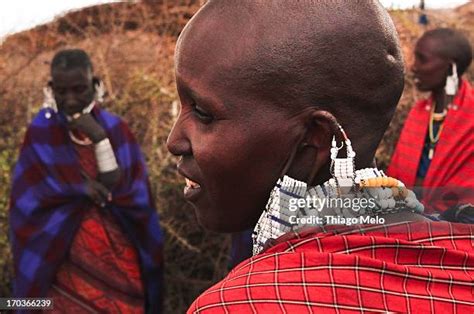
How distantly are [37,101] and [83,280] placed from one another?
7.38 feet

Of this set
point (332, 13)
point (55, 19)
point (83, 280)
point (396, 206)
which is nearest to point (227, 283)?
point (396, 206)

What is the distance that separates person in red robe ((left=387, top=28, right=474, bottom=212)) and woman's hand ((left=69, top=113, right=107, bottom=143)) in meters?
1.76

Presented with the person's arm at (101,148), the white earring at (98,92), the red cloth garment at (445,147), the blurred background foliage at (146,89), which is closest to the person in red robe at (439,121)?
the red cloth garment at (445,147)

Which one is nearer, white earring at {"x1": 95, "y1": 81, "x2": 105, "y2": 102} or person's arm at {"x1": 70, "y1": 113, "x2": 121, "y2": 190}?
person's arm at {"x1": 70, "y1": 113, "x2": 121, "y2": 190}

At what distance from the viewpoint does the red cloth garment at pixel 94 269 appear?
434cm

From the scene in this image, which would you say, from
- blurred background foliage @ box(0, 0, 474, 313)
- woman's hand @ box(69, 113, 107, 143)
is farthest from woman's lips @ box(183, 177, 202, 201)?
blurred background foliage @ box(0, 0, 474, 313)

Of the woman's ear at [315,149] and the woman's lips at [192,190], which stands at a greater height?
the woman's ear at [315,149]

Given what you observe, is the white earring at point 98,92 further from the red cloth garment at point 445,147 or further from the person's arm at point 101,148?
the red cloth garment at point 445,147

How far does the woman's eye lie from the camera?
1.27 metres

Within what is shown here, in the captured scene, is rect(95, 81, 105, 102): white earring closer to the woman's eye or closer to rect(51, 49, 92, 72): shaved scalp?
rect(51, 49, 92, 72): shaved scalp

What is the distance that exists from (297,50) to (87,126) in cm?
334

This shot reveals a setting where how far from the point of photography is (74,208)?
442cm

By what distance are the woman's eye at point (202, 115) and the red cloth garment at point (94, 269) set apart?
3.21m

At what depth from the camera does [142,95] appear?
20.1ft
